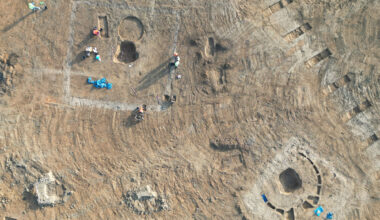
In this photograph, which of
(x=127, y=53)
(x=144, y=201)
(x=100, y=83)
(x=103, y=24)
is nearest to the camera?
(x=144, y=201)

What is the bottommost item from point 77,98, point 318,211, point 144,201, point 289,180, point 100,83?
point 318,211

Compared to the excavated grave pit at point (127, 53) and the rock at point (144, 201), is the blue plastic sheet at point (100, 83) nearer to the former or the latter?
the excavated grave pit at point (127, 53)

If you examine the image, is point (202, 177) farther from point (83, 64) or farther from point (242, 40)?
point (83, 64)

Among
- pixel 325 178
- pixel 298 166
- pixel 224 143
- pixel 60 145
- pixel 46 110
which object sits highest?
pixel 46 110

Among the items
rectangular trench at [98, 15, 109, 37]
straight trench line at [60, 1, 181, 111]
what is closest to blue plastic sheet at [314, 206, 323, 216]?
straight trench line at [60, 1, 181, 111]

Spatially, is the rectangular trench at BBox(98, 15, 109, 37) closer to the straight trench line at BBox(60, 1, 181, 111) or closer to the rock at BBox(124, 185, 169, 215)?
the straight trench line at BBox(60, 1, 181, 111)

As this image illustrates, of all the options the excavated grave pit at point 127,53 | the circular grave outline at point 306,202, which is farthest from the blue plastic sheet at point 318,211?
the excavated grave pit at point 127,53

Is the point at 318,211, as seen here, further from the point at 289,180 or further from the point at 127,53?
the point at 127,53

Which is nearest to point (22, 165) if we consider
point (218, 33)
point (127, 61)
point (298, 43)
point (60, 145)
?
point (60, 145)

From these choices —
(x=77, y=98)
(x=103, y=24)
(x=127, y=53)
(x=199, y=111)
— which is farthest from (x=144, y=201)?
(x=103, y=24)
